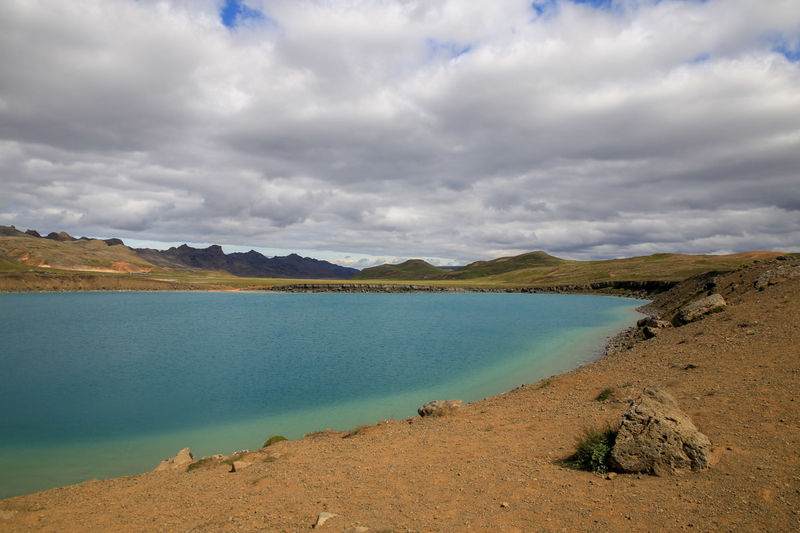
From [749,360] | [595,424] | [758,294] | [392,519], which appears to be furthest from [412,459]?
[758,294]

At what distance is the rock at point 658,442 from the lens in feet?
28.0

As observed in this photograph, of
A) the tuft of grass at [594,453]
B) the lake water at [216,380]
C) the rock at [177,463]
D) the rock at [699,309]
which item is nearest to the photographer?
the tuft of grass at [594,453]

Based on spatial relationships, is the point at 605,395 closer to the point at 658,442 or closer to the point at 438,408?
the point at 438,408

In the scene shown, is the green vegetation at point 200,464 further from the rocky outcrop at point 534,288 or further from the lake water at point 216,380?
the rocky outcrop at point 534,288

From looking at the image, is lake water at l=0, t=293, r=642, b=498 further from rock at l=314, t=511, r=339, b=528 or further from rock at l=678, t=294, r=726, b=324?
rock at l=314, t=511, r=339, b=528

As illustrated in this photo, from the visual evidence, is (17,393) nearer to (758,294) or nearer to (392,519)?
(392,519)

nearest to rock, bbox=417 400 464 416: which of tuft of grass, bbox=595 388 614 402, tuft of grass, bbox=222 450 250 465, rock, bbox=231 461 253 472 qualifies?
Result: tuft of grass, bbox=595 388 614 402

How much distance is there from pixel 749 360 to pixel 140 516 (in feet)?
72.5

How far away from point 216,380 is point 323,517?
75.8ft

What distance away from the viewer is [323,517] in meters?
8.12

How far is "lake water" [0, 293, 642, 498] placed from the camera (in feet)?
57.8

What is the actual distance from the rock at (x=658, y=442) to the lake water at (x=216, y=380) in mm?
13018

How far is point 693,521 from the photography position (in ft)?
22.3

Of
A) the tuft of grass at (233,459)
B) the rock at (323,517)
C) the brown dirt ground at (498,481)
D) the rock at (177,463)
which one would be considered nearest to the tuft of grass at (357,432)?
the brown dirt ground at (498,481)
